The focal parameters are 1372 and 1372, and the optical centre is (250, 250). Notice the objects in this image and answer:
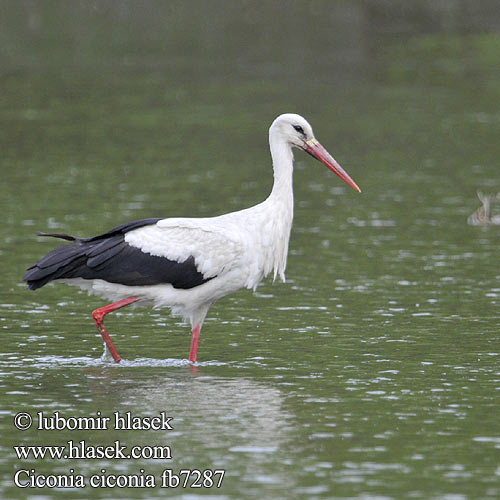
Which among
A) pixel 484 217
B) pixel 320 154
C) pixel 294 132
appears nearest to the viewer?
pixel 294 132

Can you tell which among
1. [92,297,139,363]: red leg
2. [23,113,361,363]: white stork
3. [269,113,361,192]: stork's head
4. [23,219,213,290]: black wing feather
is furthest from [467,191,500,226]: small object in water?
[92,297,139,363]: red leg

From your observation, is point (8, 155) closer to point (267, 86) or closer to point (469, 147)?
point (469, 147)

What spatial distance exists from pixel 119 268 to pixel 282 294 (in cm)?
490

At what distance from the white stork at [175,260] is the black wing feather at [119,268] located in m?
0.01

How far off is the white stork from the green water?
2.58 feet

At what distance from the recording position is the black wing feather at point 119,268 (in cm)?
1449

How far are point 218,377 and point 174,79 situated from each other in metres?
41.1

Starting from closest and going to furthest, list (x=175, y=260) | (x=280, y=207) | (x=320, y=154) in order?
(x=175, y=260) < (x=280, y=207) < (x=320, y=154)

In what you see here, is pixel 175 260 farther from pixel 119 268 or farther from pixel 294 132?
pixel 294 132

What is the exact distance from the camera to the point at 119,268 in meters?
14.5

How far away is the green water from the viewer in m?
11.3

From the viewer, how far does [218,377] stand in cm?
1416

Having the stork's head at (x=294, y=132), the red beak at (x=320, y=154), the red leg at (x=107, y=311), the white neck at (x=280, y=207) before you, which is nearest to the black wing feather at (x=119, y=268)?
the red leg at (x=107, y=311)

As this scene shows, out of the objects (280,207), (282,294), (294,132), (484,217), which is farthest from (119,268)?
(484,217)
